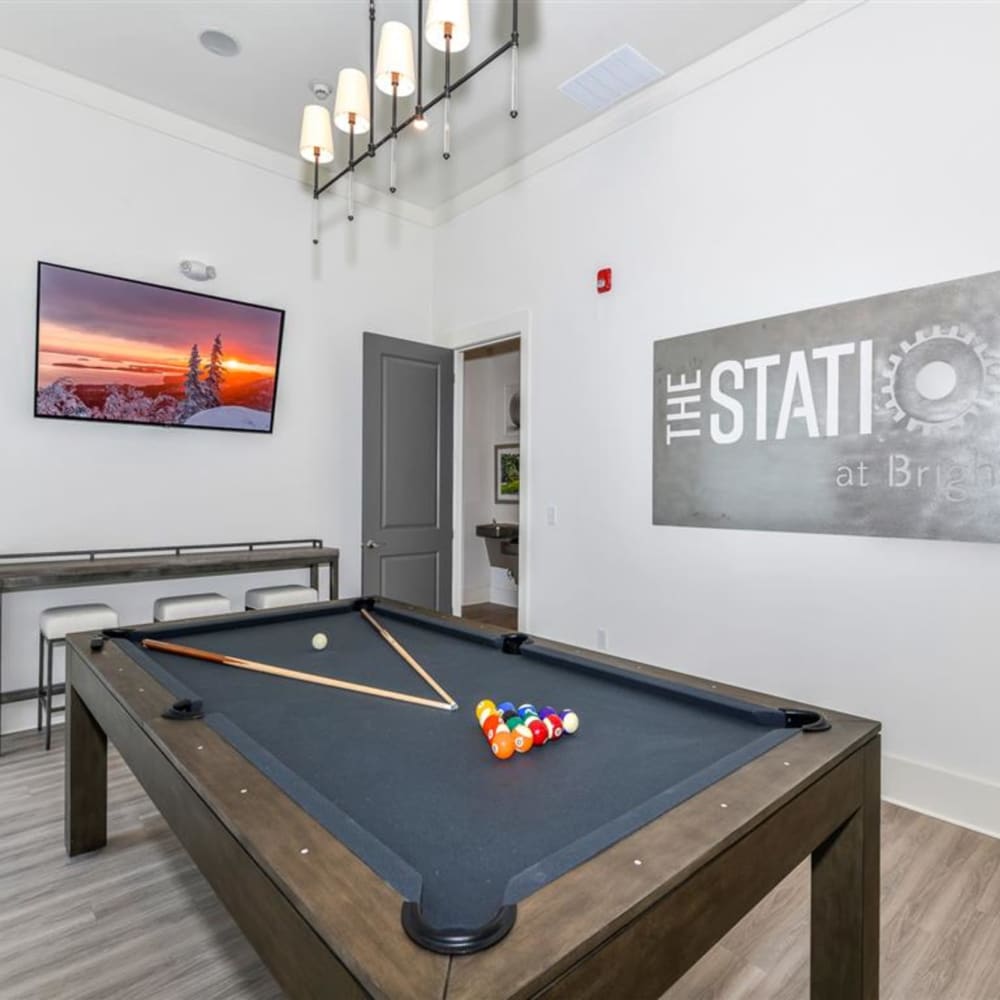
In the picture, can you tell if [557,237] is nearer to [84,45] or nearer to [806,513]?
[806,513]

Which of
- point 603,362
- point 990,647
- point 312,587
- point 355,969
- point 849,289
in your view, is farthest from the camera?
point 312,587

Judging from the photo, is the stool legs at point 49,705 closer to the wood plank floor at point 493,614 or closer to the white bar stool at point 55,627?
the white bar stool at point 55,627

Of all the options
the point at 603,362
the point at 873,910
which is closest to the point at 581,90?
the point at 603,362

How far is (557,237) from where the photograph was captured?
397 cm

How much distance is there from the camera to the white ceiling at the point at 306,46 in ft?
9.39

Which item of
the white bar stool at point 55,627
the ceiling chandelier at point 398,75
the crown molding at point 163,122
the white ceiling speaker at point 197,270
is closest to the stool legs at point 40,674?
the white bar stool at point 55,627

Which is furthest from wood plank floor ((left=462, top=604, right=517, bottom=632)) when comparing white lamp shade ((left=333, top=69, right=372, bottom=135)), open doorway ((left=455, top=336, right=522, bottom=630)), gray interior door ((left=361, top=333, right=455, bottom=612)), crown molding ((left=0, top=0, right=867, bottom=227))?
white lamp shade ((left=333, top=69, right=372, bottom=135))

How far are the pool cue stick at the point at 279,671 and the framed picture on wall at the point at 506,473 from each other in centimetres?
470

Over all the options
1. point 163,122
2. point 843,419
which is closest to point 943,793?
point 843,419

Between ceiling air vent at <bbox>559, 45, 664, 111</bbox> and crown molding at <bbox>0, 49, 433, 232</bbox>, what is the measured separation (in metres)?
1.64

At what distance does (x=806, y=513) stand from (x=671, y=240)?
1560 mm

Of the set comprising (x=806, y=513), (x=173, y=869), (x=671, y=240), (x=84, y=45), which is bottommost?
(x=173, y=869)

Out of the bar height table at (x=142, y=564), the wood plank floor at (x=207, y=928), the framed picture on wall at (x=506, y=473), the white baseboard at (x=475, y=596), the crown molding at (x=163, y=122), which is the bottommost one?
the wood plank floor at (x=207, y=928)

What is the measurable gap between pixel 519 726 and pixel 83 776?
5.35 feet
